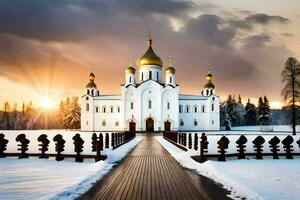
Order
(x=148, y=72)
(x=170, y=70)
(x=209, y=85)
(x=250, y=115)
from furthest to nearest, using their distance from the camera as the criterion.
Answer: (x=250, y=115) → (x=209, y=85) → (x=170, y=70) → (x=148, y=72)

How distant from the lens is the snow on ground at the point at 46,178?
8.14 metres

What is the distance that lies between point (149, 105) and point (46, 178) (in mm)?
62492

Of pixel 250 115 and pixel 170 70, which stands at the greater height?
pixel 170 70

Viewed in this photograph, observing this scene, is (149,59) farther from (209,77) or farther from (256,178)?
(256,178)

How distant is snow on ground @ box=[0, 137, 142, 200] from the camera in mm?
8141

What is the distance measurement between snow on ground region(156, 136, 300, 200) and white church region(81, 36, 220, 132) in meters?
57.2

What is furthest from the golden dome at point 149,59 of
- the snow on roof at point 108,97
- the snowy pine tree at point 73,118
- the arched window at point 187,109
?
the snowy pine tree at point 73,118

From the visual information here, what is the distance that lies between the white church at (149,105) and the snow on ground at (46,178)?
57072 millimetres

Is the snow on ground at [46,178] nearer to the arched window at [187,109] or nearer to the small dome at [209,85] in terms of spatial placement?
the arched window at [187,109]

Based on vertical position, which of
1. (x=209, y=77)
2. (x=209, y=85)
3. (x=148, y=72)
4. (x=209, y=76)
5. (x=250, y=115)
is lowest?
(x=250, y=115)

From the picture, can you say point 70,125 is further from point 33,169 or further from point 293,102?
point 33,169

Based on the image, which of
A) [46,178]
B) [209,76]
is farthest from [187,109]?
[46,178]

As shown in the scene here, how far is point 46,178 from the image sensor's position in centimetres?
1048

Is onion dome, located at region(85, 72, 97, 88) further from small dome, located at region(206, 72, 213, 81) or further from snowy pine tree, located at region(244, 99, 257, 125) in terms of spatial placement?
snowy pine tree, located at region(244, 99, 257, 125)
